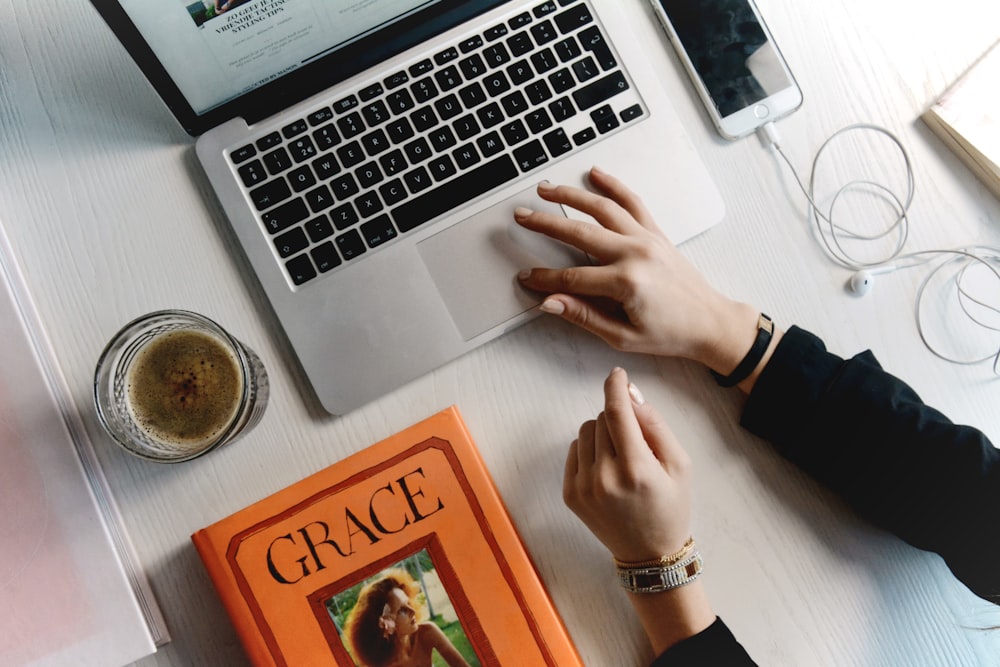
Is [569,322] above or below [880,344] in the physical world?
above

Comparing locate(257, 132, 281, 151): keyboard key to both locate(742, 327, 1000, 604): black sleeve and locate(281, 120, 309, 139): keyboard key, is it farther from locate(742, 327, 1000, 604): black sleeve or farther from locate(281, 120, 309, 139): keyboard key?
locate(742, 327, 1000, 604): black sleeve

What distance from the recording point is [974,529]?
1.94ft

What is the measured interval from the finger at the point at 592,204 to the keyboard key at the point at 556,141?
4 centimetres

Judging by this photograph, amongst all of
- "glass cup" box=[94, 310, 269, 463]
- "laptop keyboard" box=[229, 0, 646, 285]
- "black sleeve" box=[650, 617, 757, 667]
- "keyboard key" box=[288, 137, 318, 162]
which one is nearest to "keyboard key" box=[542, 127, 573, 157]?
"laptop keyboard" box=[229, 0, 646, 285]

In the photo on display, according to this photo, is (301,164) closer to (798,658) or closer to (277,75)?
(277,75)

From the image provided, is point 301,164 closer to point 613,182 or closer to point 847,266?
point 613,182

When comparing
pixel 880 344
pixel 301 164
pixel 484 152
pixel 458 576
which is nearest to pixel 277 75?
pixel 301 164

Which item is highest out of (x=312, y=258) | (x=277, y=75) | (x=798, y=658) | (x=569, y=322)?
(x=277, y=75)

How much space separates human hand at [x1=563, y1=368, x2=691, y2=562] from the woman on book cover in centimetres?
15

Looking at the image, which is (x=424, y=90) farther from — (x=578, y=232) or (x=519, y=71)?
(x=578, y=232)

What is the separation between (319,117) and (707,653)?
0.56 meters

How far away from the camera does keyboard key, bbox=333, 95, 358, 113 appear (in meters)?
0.62

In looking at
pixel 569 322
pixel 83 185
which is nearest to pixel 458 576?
pixel 569 322

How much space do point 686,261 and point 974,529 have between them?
0.33 meters
